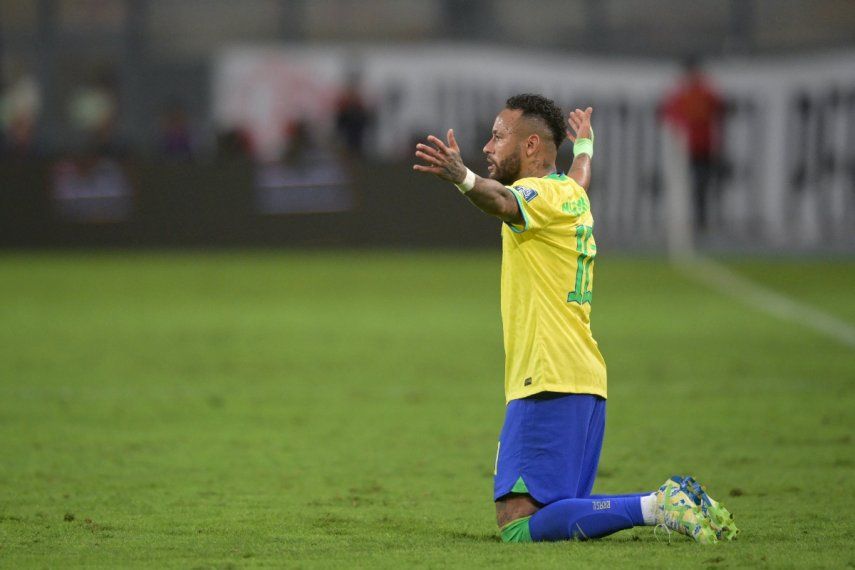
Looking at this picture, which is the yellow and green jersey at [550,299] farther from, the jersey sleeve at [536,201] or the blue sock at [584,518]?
the blue sock at [584,518]

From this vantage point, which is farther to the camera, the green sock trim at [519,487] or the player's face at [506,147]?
the player's face at [506,147]

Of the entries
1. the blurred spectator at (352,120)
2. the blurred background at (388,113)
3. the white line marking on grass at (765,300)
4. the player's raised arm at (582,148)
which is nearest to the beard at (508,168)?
the player's raised arm at (582,148)

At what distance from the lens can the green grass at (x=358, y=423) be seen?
5.99 m

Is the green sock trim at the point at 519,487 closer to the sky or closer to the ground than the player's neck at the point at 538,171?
closer to the ground

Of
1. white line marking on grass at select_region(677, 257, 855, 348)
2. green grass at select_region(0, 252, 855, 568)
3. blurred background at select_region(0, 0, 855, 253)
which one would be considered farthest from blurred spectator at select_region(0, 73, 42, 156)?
white line marking on grass at select_region(677, 257, 855, 348)

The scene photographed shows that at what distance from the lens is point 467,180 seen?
217 inches

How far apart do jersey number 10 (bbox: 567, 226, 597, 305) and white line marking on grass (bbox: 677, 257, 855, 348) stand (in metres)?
8.27

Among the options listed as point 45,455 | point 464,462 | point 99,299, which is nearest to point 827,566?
point 464,462

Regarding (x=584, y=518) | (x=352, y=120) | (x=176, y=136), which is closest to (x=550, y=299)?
(x=584, y=518)

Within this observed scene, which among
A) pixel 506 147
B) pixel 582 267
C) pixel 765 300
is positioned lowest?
pixel 765 300

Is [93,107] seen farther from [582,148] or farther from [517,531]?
[517,531]

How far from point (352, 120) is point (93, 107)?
5942mm

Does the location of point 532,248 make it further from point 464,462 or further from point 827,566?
point 464,462

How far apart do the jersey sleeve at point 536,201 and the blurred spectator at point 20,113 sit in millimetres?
20115
